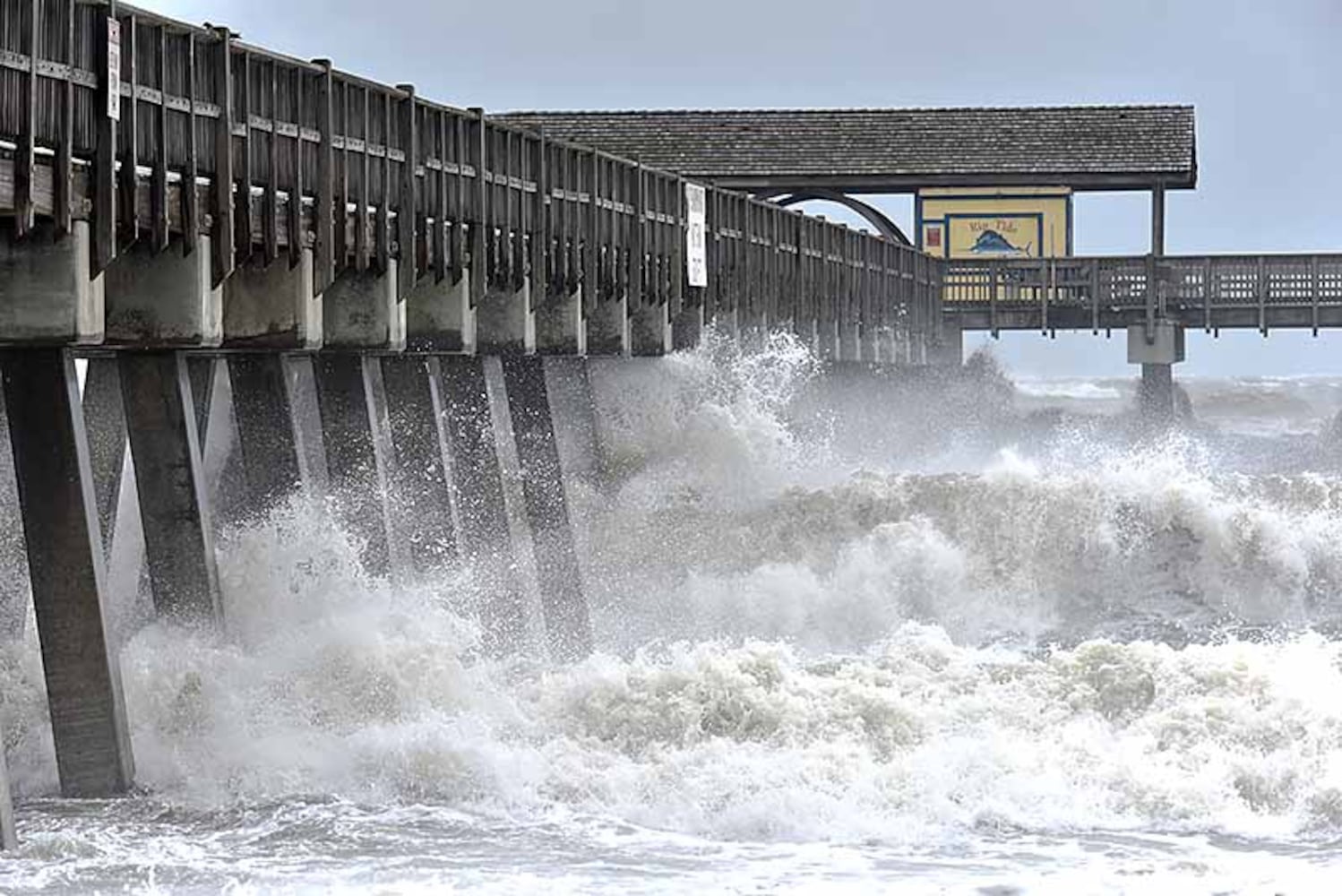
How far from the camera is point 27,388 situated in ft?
61.7

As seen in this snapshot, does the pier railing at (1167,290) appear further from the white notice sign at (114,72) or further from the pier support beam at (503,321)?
the white notice sign at (114,72)

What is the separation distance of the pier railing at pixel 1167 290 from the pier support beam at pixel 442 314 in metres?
25.9

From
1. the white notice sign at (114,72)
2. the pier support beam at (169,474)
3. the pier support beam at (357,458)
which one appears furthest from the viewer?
the pier support beam at (357,458)

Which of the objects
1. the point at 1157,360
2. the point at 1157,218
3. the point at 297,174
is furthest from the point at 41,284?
the point at 1157,218

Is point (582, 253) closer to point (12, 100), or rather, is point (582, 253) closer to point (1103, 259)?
point (12, 100)

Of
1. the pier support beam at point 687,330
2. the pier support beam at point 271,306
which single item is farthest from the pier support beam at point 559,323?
the pier support beam at point 271,306

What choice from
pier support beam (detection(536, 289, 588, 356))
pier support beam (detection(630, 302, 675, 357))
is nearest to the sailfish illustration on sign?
pier support beam (detection(630, 302, 675, 357))

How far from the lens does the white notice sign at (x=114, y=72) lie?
58.9 ft

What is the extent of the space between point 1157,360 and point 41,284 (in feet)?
114

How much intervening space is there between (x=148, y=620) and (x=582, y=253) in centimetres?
815

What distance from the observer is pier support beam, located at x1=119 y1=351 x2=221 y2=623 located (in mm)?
21125

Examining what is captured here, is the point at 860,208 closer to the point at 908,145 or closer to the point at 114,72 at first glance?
the point at 908,145

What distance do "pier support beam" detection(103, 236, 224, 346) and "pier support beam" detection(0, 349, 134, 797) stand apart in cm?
75

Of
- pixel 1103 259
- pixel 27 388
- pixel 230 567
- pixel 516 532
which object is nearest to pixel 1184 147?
pixel 1103 259
